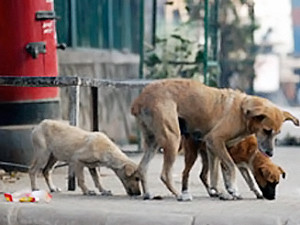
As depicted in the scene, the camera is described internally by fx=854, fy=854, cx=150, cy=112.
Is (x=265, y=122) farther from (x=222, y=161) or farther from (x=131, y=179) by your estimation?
(x=131, y=179)

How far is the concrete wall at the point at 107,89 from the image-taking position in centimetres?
1196

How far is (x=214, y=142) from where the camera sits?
7.23 meters

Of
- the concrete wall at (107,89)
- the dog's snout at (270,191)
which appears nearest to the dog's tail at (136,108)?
the dog's snout at (270,191)

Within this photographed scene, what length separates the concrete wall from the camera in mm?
11961

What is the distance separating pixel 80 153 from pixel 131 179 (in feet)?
1.70

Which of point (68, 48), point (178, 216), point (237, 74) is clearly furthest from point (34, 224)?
point (237, 74)

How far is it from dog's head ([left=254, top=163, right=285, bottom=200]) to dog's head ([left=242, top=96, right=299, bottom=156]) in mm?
272

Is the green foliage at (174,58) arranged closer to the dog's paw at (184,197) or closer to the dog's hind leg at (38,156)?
the dog's hind leg at (38,156)

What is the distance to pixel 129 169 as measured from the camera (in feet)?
25.4

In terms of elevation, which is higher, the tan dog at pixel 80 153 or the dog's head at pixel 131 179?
the tan dog at pixel 80 153

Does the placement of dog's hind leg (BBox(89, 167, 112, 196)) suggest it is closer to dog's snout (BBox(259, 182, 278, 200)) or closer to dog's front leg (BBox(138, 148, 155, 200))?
dog's front leg (BBox(138, 148, 155, 200))

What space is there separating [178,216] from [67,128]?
1.89 metres

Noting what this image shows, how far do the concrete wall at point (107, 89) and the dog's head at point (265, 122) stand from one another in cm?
469

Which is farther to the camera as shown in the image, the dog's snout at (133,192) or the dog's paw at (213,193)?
the dog's snout at (133,192)
